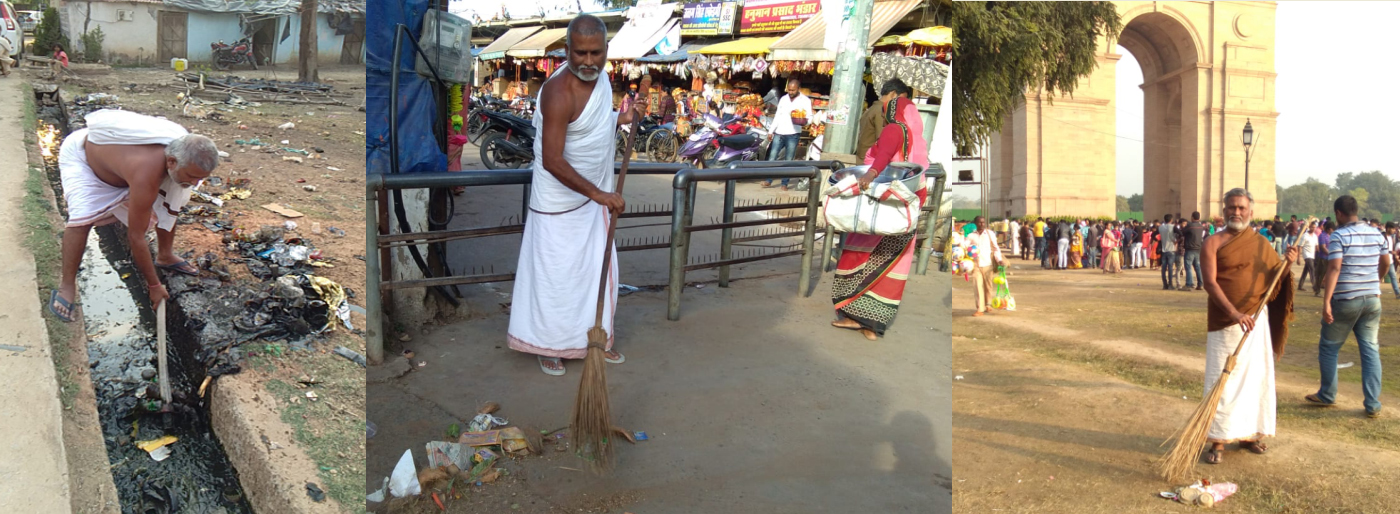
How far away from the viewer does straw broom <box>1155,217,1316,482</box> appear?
131 inches

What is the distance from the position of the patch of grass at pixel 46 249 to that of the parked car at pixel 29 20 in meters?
2.22

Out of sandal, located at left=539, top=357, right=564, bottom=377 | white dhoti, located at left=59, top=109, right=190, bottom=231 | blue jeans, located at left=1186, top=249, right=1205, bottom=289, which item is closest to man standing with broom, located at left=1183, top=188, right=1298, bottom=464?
blue jeans, located at left=1186, top=249, right=1205, bottom=289

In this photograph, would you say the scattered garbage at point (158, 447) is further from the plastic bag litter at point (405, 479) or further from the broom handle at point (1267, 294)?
the broom handle at point (1267, 294)

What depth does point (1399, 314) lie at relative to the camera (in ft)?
17.8

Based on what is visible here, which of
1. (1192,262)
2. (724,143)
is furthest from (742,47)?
(1192,262)

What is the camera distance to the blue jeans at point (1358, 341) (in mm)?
3923

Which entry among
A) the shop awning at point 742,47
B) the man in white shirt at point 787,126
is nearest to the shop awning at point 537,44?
the shop awning at point 742,47

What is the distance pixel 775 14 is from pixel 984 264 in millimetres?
8282

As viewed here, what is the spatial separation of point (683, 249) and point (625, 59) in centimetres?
1209

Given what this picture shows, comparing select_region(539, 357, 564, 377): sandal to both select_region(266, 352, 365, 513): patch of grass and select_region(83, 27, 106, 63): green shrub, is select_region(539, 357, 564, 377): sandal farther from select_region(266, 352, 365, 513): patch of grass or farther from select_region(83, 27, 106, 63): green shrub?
select_region(83, 27, 106, 63): green shrub

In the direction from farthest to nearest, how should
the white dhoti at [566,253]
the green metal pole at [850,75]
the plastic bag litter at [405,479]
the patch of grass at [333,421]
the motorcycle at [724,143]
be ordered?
the motorcycle at [724,143] < the green metal pole at [850,75] < the white dhoti at [566,253] < the patch of grass at [333,421] < the plastic bag litter at [405,479]

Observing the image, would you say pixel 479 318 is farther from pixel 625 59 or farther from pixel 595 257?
pixel 625 59

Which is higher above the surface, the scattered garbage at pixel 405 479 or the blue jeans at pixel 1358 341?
the blue jeans at pixel 1358 341

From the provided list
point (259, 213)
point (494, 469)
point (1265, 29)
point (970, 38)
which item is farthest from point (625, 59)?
point (494, 469)
